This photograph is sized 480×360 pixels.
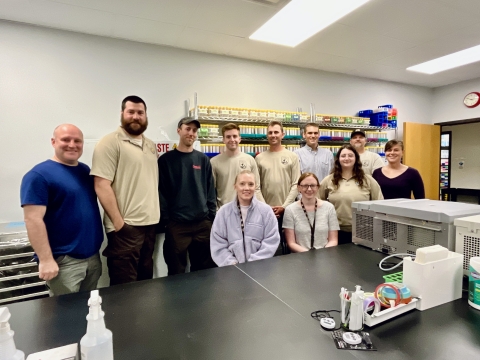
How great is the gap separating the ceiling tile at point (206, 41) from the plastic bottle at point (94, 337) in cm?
308

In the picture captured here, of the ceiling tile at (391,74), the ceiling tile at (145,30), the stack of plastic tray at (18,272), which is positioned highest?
the ceiling tile at (145,30)

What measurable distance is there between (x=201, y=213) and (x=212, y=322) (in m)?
1.57

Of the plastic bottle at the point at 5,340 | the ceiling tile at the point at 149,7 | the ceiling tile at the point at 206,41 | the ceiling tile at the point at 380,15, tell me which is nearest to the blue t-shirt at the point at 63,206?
the plastic bottle at the point at 5,340

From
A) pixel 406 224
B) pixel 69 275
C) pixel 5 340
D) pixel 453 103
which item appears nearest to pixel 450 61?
pixel 453 103

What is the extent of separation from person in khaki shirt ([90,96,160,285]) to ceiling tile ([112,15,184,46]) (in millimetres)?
1132

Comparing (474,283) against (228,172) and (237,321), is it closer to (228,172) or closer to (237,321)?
(237,321)

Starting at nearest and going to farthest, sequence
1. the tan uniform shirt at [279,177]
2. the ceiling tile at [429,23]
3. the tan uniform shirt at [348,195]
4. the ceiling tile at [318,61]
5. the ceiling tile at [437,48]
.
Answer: the tan uniform shirt at [348,195]
the ceiling tile at [429,23]
the tan uniform shirt at [279,177]
the ceiling tile at [437,48]
the ceiling tile at [318,61]

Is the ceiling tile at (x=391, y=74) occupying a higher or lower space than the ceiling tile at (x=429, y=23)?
lower

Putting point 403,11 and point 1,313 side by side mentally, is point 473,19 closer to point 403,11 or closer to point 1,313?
point 403,11

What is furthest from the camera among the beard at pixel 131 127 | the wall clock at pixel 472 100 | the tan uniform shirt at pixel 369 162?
the wall clock at pixel 472 100

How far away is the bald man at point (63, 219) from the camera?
1721 millimetres

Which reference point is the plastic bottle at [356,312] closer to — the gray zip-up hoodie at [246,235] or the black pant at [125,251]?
the gray zip-up hoodie at [246,235]

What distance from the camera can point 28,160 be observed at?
3002mm

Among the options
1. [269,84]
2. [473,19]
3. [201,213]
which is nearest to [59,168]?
[201,213]
